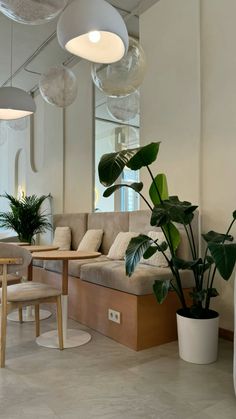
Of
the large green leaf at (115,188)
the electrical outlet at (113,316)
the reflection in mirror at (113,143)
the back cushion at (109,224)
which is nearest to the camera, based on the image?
the large green leaf at (115,188)

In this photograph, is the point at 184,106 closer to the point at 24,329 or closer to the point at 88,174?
the point at 88,174

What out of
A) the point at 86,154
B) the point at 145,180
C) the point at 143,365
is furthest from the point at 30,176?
the point at 143,365

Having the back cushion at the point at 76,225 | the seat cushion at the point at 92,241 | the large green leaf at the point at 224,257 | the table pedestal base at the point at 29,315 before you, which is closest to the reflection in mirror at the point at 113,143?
the back cushion at the point at 76,225

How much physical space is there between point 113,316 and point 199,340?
2.57 feet

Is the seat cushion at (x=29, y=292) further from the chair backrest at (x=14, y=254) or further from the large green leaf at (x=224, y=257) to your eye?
the large green leaf at (x=224, y=257)

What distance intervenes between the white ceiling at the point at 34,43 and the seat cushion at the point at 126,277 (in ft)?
10.2

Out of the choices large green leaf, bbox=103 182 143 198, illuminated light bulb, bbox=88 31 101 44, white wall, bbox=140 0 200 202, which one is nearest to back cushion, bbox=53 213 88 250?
white wall, bbox=140 0 200 202

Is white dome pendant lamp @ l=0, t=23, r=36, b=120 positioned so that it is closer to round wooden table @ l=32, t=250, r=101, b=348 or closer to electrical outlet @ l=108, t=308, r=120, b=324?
round wooden table @ l=32, t=250, r=101, b=348

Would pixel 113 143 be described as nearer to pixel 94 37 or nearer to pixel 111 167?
pixel 111 167

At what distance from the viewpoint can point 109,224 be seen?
171 inches

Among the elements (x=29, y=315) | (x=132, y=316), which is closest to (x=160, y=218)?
(x=132, y=316)

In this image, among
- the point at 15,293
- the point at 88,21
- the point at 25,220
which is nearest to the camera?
the point at 88,21

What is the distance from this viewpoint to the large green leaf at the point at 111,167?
2.40m

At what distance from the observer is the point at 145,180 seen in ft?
13.0
